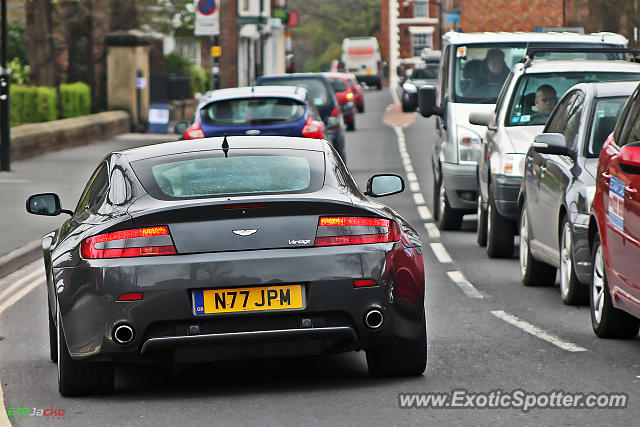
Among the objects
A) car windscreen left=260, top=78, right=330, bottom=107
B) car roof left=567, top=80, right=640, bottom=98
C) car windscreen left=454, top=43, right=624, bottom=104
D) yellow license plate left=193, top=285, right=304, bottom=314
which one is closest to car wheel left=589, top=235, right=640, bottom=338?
car roof left=567, top=80, right=640, bottom=98

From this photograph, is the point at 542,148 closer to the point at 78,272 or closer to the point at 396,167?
the point at 78,272

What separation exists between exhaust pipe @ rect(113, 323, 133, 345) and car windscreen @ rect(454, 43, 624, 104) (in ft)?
34.9

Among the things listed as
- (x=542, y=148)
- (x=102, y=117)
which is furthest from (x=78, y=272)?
(x=102, y=117)

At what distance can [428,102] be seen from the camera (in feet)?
56.5

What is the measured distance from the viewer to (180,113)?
47.5m

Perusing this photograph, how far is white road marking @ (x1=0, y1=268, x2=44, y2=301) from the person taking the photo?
41.1 ft

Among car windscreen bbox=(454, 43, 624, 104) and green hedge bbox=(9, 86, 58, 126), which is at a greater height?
car windscreen bbox=(454, 43, 624, 104)

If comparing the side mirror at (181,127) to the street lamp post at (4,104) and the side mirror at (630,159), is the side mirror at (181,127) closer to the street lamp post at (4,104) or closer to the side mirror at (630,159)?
the street lamp post at (4,104)

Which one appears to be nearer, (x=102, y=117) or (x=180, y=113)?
(x=102, y=117)

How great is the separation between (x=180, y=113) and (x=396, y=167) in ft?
68.4

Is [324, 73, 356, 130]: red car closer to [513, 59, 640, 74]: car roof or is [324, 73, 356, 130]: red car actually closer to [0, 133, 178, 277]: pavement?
[0, 133, 178, 277]: pavement

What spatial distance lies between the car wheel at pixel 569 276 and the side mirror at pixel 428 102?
6.52 metres

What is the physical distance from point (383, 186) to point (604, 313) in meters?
1.56

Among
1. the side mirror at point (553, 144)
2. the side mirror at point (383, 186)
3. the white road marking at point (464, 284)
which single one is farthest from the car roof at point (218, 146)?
the white road marking at point (464, 284)
